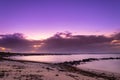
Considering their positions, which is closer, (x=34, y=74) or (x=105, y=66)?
(x=34, y=74)

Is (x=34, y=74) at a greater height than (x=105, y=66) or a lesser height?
greater

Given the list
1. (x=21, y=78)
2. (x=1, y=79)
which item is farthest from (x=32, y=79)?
(x=1, y=79)

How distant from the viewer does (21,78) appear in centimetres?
1884

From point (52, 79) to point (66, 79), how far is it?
1831mm

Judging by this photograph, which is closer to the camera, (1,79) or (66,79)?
(1,79)

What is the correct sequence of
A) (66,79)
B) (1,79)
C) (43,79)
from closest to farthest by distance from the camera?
(1,79) → (43,79) → (66,79)

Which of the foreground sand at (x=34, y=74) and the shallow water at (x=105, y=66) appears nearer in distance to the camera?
the foreground sand at (x=34, y=74)

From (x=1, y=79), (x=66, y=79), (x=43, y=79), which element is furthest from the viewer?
(x=66, y=79)

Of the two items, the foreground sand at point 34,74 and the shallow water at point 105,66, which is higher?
the foreground sand at point 34,74

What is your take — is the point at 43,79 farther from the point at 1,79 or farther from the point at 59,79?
the point at 1,79

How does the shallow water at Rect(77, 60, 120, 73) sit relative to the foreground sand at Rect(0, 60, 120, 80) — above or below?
below

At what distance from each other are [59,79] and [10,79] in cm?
512

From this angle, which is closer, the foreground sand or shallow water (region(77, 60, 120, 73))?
the foreground sand

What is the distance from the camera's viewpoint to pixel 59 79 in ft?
67.3
